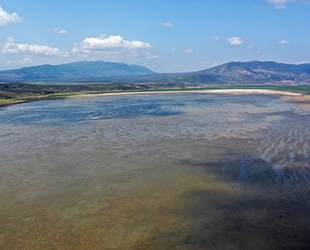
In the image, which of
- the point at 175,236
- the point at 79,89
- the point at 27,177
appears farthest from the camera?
the point at 79,89

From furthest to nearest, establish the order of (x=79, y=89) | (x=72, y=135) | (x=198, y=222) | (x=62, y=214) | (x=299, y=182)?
(x=79, y=89) → (x=72, y=135) → (x=299, y=182) → (x=62, y=214) → (x=198, y=222)

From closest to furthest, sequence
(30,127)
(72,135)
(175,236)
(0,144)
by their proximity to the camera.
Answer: (175,236), (0,144), (72,135), (30,127)

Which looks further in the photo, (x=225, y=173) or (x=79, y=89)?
(x=79, y=89)

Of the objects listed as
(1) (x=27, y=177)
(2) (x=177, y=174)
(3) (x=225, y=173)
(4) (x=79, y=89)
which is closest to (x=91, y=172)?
(1) (x=27, y=177)

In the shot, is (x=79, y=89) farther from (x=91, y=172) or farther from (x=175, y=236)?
(x=175, y=236)

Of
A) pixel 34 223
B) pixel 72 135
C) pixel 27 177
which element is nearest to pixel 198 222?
pixel 34 223

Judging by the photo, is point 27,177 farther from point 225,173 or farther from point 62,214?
point 225,173
